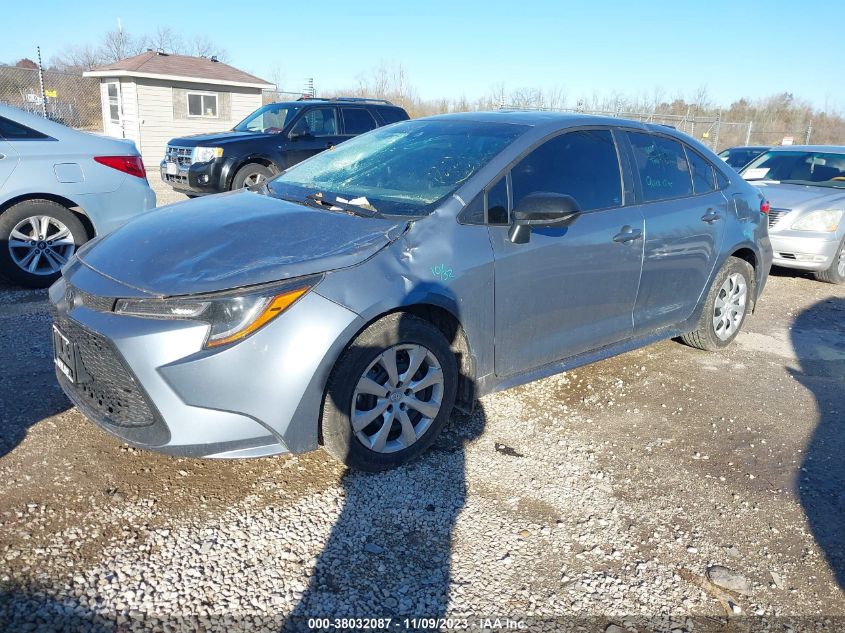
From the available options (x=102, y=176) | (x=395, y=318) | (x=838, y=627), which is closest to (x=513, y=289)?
(x=395, y=318)

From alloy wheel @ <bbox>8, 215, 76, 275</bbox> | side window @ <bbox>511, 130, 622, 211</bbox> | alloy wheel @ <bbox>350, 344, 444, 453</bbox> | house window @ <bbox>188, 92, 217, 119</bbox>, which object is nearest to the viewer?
alloy wheel @ <bbox>350, 344, 444, 453</bbox>

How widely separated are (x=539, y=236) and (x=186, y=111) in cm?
1995

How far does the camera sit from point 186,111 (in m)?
20.9

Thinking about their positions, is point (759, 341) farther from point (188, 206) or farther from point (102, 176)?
point (102, 176)

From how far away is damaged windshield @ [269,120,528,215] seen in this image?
3535 mm

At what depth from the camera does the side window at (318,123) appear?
10898mm

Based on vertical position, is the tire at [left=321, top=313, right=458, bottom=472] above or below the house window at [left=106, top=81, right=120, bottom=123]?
below

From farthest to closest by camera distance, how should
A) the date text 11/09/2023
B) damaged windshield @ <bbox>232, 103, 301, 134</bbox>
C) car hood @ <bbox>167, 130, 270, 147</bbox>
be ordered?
damaged windshield @ <bbox>232, 103, 301, 134</bbox>, car hood @ <bbox>167, 130, 270, 147</bbox>, the date text 11/09/2023

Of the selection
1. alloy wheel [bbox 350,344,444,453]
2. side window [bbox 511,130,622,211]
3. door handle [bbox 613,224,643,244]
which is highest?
side window [bbox 511,130,622,211]

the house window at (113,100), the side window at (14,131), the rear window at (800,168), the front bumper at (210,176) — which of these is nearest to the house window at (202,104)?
the house window at (113,100)

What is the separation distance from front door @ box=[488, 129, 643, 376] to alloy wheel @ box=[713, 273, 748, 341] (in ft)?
4.16

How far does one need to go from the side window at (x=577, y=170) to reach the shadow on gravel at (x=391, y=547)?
1.52m

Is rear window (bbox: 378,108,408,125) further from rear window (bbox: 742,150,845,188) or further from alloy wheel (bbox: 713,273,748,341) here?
alloy wheel (bbox: 713,273,748,341)

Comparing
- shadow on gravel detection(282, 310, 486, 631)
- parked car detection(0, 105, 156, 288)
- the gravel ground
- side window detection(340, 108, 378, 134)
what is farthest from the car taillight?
side window detection(340, 108, 378, 134)
